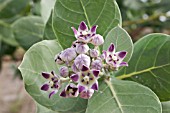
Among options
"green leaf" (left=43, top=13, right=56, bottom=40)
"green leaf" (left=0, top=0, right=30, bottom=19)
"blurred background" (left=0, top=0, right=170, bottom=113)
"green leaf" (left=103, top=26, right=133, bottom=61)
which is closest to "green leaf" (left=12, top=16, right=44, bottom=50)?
"blurred background" (left=0, top=0, right=170, bottom=113)

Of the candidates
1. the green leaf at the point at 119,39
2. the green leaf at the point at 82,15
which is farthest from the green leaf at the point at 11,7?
the green leaf at the point at 119,39

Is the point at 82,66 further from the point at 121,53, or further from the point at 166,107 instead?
the point at 166,107

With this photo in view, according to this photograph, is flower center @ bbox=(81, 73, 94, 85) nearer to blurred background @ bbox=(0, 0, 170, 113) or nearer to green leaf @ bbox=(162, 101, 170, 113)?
green leaf @ bbox=(162, 101, 170, 113)

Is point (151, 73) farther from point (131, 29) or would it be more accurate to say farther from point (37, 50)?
point (131, 29)

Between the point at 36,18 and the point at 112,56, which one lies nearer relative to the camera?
the point at 112,56

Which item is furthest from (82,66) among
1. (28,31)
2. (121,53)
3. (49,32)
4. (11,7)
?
(11,7)
